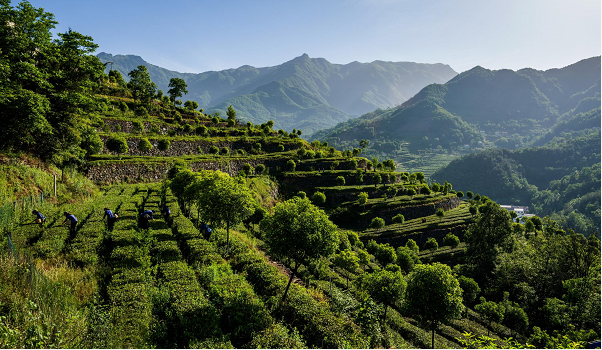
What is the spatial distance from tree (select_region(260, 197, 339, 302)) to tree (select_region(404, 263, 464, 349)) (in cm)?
831

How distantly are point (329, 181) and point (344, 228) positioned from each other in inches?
538

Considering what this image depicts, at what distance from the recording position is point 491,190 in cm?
19400

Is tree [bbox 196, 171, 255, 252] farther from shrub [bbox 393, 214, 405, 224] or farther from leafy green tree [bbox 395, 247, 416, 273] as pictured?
shrub [bbox 393, 214, 405, 224]

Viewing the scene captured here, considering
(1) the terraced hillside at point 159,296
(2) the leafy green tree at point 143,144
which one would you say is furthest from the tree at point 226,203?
(2) the leafy green tree at point 143,144

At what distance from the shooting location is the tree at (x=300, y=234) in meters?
13.1

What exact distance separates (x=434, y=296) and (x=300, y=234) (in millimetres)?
10670

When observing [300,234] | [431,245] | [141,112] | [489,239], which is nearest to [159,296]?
[300,234]

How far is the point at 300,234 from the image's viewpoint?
13102 mm

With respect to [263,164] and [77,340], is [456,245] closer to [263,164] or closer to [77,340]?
[263,164]

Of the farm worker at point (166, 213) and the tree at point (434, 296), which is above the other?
the farm worker at point (166, 213)

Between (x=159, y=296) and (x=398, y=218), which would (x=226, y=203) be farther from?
(x=398, y=218)

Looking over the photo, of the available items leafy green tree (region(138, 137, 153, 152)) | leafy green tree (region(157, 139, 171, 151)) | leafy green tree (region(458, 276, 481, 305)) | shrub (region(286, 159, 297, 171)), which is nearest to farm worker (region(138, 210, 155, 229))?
leafy green tree (region(138, 137, 153, 152))

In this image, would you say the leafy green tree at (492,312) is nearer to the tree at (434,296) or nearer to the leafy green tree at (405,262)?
the leafy green tree at (405,262)

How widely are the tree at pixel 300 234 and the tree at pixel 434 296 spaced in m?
8.31
